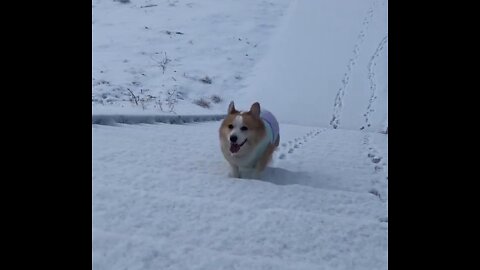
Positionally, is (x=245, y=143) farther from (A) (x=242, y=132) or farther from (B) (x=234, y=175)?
(B) (x=234, y=175)

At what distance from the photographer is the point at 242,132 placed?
297 centimetres

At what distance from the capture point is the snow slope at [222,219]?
1.40 meters

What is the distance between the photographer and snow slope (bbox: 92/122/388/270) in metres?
1.40

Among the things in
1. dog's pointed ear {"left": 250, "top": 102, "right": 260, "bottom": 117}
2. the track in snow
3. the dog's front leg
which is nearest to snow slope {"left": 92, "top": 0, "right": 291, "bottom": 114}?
the track in snow

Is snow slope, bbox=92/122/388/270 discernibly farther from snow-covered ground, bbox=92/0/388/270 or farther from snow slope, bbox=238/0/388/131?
snow slope, bbox=238/0/388/131

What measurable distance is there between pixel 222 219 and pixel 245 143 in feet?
4.19

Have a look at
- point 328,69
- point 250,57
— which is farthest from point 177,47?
point 328,69
